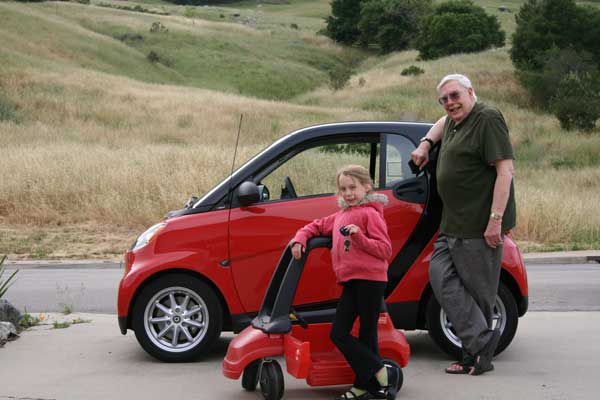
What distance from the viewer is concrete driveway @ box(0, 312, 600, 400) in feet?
20.1

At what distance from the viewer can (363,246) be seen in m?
5.61

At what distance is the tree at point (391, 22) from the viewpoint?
10838cm

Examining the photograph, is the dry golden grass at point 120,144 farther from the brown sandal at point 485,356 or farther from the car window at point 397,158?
the brown sandal at point 485,356

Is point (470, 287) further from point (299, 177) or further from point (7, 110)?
point (7, 110)

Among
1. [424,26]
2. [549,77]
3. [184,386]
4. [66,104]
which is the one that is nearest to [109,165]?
[184,386]

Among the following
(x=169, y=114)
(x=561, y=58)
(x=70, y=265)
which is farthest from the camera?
(x=561, y=58)

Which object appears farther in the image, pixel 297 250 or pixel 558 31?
pixel 558 31

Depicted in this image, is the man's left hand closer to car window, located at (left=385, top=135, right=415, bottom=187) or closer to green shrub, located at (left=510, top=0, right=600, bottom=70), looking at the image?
car window, located at (left=385, top=135, right=415, bottom=187)

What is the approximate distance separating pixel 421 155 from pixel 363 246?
125 cm

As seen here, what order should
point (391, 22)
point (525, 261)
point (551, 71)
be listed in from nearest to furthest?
point (525, 261), point (551, 71), point (391, 22)

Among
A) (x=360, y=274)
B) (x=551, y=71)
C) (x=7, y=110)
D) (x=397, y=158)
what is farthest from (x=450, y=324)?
(x=551, y=71)

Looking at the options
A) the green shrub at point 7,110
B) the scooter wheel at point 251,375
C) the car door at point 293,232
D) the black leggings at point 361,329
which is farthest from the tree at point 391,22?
the black leggings at point 361,329

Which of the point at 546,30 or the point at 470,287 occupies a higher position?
the point at 546,30

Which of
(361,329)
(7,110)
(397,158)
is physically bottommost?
(7,110)
